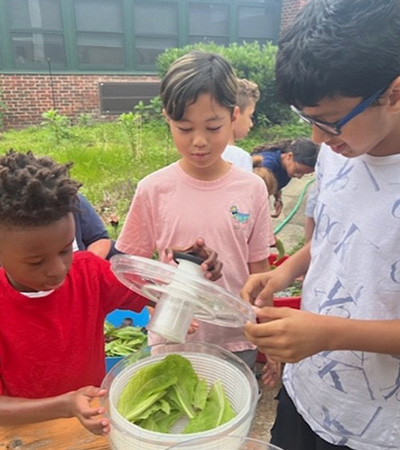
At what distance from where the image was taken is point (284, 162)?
3.60m

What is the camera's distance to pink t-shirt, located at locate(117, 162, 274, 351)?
5.36 feet

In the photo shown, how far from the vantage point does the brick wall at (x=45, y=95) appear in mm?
9592

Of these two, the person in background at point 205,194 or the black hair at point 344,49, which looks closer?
the black hair at point 344,49

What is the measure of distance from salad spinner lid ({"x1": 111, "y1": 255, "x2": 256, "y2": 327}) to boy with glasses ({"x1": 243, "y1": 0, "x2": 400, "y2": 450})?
59mm

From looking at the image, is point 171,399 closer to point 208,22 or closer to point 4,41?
point 4,41

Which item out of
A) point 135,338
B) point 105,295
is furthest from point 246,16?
point 105,295

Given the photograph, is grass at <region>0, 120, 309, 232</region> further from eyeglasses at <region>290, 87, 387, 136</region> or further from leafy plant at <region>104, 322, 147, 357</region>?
eyeglasses at <region>290, 87, 387, 136</region>

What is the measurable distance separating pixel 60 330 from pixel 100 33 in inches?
398

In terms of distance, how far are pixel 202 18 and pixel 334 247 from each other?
10.9 meters

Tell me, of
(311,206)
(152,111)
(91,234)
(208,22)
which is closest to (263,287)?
(311,206)

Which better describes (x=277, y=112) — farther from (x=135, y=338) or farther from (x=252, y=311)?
(x=252, y=311)

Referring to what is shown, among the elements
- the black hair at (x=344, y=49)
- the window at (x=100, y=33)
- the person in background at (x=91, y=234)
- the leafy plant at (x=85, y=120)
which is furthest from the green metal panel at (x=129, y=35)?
the black hair at (x=344, y=49)

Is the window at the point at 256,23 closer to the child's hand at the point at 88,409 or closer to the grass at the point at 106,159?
the grass at the point at 106,159

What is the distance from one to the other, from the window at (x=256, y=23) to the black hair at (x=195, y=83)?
34.4ft
